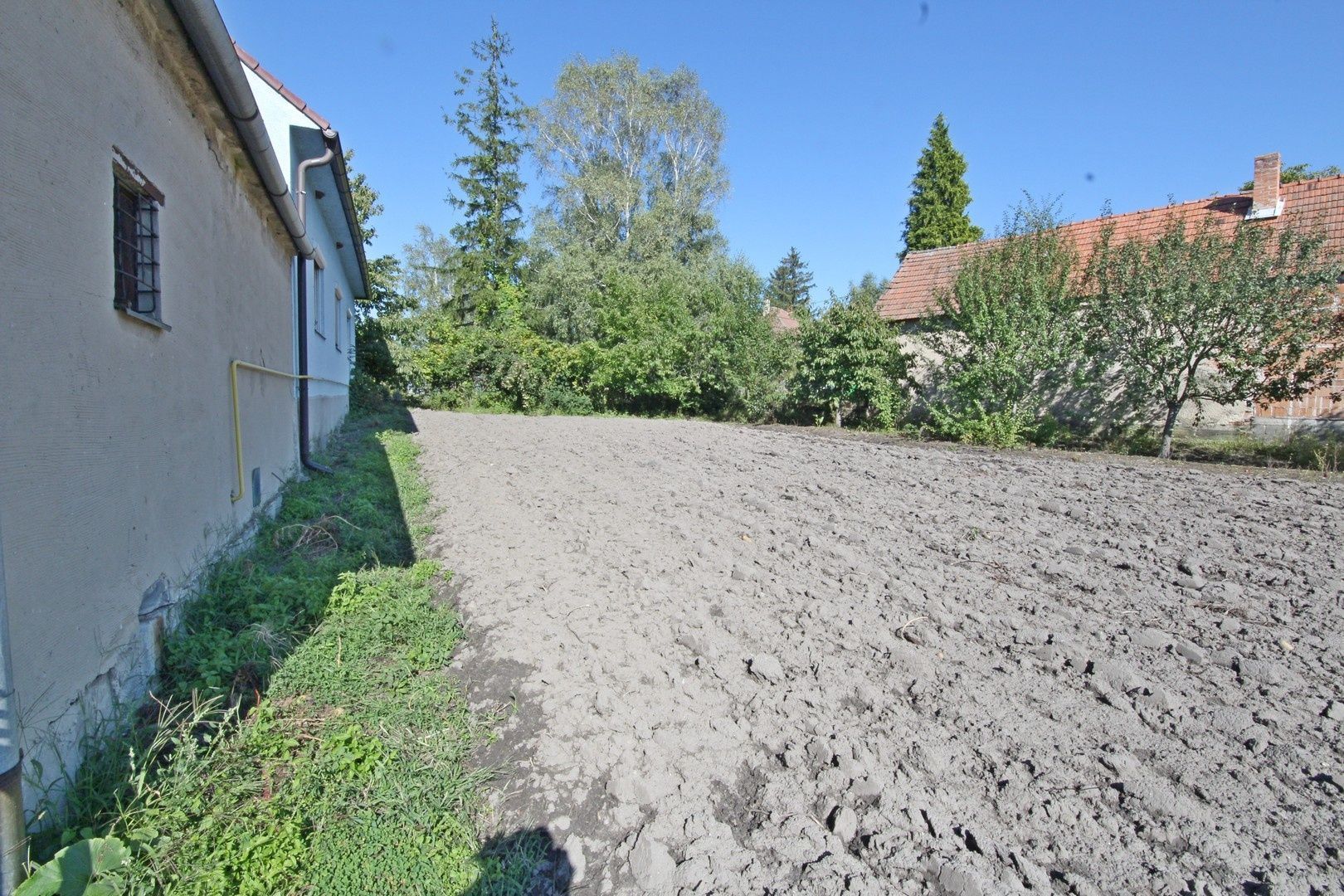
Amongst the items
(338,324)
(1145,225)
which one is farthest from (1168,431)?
(338,324)

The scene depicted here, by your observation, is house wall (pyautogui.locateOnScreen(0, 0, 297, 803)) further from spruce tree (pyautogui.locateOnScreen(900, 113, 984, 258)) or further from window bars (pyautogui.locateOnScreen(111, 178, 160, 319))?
spruce tree (pyautogui.locateOnScreen(900, 113, 984, 258))

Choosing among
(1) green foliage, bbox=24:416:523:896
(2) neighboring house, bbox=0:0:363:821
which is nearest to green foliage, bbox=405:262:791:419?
(2) neighboring house, bbox=0:0:363:821

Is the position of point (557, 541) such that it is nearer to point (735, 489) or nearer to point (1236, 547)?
point (735, 489)

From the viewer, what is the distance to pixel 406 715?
328 cm

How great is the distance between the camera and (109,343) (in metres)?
2.84

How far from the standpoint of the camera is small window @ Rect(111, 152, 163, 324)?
3102 mm

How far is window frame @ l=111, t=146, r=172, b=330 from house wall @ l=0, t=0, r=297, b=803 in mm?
58

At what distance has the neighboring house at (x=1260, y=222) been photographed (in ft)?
40.3

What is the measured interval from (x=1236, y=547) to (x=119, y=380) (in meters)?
7.03

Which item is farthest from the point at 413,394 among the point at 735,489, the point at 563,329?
the point at 735,489

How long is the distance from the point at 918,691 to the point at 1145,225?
16.8 meters

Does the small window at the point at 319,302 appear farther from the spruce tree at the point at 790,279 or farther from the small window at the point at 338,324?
the spruce tree at the point at 790,279

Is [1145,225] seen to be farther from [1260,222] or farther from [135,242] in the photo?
[135,242]

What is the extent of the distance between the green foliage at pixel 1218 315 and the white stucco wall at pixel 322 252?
12.3 metres
